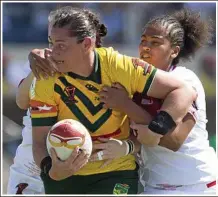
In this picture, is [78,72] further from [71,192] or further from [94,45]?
[71,192]

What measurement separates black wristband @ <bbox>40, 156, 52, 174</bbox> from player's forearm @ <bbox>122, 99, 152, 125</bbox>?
51cm

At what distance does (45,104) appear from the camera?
12.3ft

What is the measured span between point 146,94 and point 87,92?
34 centimetres

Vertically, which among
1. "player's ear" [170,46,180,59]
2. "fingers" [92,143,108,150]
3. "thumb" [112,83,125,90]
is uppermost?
"player's ear" [170,46,180,59]

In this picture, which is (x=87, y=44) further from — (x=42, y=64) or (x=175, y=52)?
(x=175, y=52)

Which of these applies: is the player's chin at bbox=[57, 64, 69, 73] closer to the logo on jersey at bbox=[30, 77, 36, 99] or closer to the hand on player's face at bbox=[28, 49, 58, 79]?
the hand on player's face at bbox=[28, 49, 58, 79]

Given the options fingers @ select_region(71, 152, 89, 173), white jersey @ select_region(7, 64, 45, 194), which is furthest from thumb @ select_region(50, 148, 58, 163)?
white jersey @ select_region(7, 64, 45, 194)

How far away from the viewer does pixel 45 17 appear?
11.5m

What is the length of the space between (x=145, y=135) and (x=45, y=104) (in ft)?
1.95

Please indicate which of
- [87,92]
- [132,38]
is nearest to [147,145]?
[87,92]

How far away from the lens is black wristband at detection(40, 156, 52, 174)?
12.0ft

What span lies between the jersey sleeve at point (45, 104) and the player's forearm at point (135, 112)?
16.0 inches

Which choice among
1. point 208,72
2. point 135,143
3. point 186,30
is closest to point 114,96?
point 135,143

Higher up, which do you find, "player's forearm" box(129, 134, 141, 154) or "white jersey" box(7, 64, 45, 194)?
"player's forearm" box(129, 134, 141, 154)
